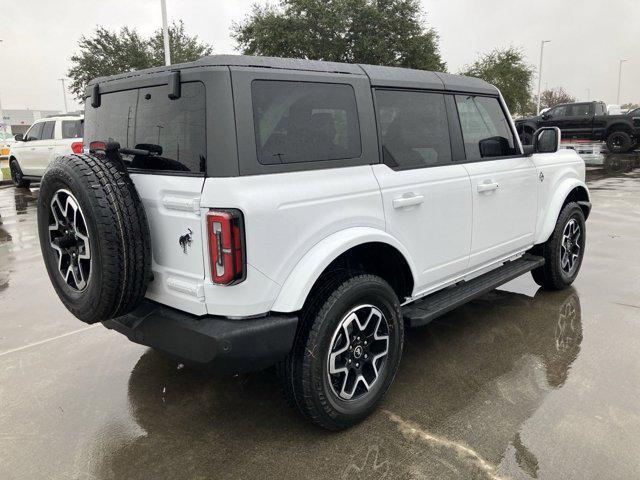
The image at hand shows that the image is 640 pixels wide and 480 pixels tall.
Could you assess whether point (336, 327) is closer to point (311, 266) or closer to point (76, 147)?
point (311, 266)

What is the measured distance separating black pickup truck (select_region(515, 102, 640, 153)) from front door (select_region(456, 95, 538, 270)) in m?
17.1

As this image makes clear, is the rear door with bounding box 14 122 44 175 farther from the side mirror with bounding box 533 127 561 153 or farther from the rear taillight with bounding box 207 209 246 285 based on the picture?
the rear taillight with bounding box 207 209 246 285

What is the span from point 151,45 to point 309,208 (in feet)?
101

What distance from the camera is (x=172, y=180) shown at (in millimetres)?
2469

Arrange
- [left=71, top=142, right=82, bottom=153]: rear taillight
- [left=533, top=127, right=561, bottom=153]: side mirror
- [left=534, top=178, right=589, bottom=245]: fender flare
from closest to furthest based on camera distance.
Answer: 1. [left=533, top=127, right=561, bottom=153]: side mirror
2. [left=534, top=178, right=589, bottom=245]: fender flare
3. [left=71, top=142, right=82, bottom=153]: rear taillight

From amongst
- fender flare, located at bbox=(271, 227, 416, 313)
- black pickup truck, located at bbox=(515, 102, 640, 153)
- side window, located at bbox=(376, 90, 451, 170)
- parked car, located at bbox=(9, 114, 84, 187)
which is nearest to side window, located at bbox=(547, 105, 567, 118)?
black pickup truck, located at bbox=(515, 102, 640, 153)

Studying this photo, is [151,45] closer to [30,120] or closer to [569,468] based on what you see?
[569,468]

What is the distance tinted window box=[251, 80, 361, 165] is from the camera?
96.4 inches

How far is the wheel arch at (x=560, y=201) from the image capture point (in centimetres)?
449

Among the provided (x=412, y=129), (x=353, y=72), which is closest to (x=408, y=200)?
(x=412, y=129)

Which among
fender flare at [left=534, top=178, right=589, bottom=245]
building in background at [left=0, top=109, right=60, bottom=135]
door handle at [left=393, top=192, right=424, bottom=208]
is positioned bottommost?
fender flare at [left=534, top=178, right=589, bottom=245]

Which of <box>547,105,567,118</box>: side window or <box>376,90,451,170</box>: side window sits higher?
<box>547,105,567,118</box>: side window

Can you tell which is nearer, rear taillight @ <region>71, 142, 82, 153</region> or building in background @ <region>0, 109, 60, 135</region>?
rear taillight @ <region>71, 142, 82, 153</region>

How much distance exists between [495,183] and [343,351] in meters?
1.85
